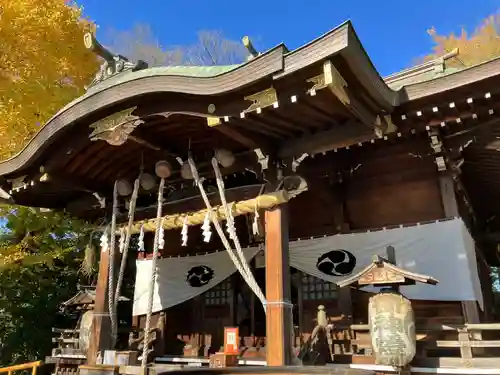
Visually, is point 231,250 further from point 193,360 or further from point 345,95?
point 193,360

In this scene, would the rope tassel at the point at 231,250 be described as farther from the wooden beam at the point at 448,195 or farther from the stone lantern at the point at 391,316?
the wooden beam at the point at 448,195

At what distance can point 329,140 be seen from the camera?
18.7ft

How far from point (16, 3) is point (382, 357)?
12138mm

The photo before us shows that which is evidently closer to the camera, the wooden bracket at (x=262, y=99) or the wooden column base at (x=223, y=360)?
the wooden bracket at (x=262, y=99)

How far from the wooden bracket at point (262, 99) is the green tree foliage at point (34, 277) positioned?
8542mm

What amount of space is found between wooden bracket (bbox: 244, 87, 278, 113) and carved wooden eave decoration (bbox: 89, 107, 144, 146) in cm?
175

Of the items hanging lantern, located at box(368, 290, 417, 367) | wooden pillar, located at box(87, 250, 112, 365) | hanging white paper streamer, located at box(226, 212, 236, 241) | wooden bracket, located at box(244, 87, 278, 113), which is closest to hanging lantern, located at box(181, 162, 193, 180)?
hanging white paper streamer, located at box(226, 212, 236, 241)

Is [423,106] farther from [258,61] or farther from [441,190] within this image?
[258,61]

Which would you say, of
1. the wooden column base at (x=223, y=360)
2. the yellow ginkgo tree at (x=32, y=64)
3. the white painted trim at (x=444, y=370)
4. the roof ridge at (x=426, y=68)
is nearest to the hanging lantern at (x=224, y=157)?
the wooden column base at (x=223, y=360)

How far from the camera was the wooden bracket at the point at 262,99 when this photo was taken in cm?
487

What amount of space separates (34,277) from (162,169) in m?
9.29

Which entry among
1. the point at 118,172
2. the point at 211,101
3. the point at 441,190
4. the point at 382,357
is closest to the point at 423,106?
the point at 441,190

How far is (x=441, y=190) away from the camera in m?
6.80

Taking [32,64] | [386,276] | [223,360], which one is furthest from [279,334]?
[32,64]
